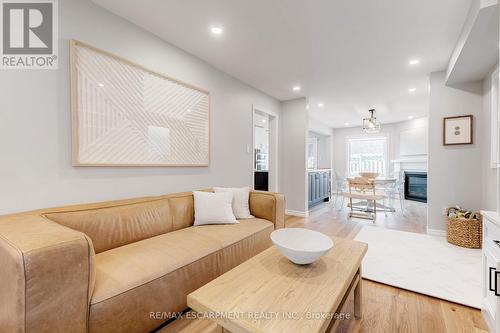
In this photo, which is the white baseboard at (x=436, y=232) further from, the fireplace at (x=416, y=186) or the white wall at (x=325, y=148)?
the white wall at (x=325, y=148)

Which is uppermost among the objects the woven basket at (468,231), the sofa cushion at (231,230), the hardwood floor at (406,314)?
the sofa cushion at (231,230)

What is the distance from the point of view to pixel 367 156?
759 cm

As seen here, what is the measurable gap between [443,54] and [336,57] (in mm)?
1290

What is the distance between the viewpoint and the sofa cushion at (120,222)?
1.52 m

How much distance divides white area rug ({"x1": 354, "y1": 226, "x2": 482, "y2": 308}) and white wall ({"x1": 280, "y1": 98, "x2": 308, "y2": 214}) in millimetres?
1581

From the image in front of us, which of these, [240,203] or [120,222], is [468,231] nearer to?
[240,203]

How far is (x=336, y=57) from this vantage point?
9.01 feet

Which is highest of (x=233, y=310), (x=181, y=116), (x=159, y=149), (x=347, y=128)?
(x=347, y=128)

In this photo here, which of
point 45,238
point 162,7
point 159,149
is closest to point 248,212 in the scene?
point 159,149

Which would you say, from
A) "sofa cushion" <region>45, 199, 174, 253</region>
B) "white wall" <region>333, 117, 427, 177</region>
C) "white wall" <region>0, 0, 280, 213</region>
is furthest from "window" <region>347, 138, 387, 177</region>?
"sofa cushion" <region>45, 199, 174, 253</region>

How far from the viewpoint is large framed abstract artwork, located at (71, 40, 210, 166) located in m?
1.76

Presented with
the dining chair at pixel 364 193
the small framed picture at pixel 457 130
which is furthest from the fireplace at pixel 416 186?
the small framed picture at pixel 457 130

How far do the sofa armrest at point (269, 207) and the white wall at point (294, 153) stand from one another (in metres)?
1.96

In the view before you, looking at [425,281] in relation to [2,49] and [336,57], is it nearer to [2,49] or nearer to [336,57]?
[336,57]
